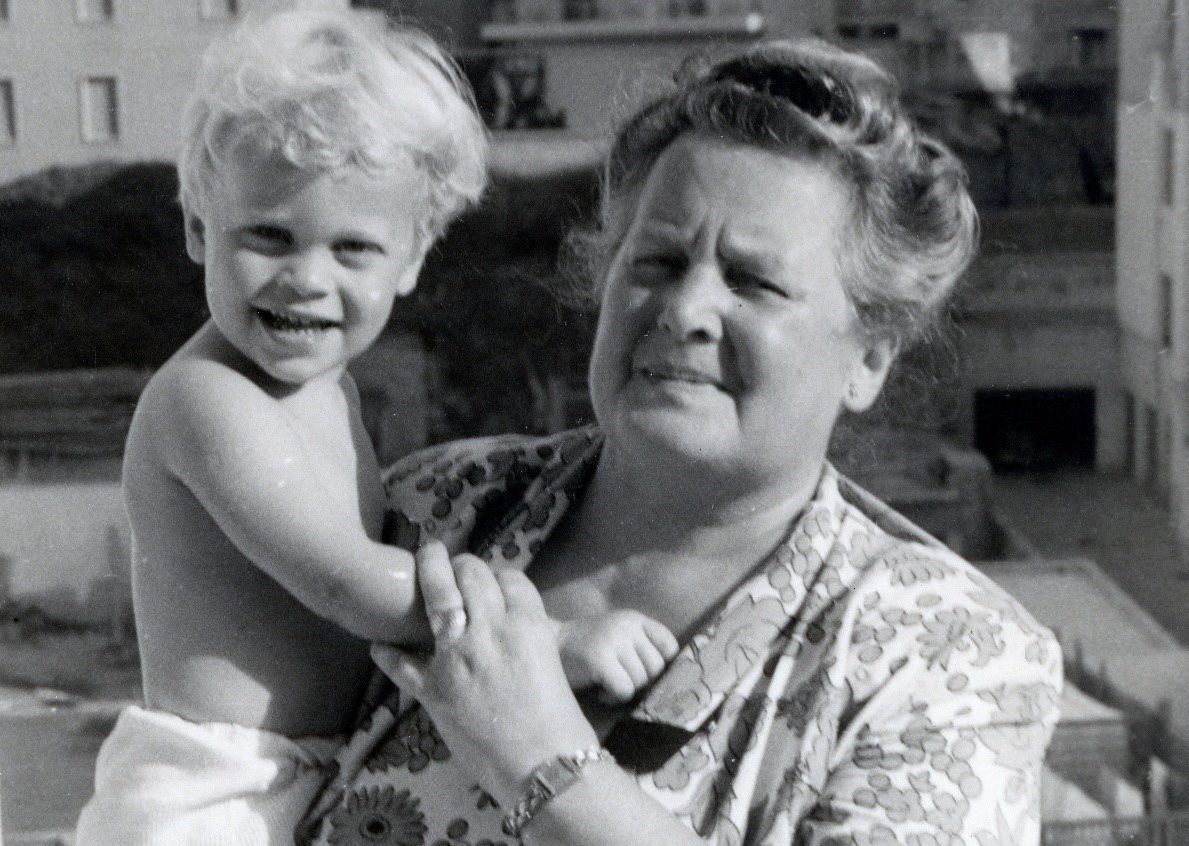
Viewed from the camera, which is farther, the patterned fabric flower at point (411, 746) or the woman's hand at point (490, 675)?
the patterned fabric flower at point (411, 746)

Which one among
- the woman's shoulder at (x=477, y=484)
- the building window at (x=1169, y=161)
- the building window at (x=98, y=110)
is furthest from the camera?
the building window at (x=1169, y=161)

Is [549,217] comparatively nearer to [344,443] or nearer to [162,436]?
[344,443]

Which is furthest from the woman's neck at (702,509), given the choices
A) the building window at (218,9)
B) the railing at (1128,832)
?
the railing at (1128,832)

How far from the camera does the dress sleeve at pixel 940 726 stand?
1265mm

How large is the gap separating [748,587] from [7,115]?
1.28 metres

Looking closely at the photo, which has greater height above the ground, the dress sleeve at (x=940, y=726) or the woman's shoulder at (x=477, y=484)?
the woman's shoulder at (x=477, y=484)

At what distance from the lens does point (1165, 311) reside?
2205mm

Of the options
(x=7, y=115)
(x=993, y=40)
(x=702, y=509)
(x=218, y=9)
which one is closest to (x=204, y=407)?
(x=702, y=509)

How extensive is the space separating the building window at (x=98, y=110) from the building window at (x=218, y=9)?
22 centimetres

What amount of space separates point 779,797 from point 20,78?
56.0 inches

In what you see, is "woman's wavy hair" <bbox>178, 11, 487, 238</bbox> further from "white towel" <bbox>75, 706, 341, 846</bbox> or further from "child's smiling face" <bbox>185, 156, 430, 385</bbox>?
"white towel" <bbox>75, 706, 341, 846</bbox>

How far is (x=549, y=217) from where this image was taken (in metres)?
1.92

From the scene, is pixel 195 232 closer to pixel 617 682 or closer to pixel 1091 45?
pixel 617 682

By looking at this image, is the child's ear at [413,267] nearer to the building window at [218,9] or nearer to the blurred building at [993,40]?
the building window at [218,9]
